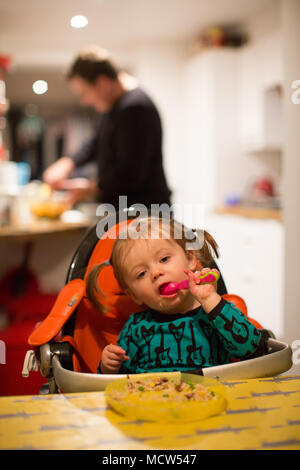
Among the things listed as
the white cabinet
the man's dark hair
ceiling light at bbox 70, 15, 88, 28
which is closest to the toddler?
ceiling light at bbox 70, 15, 88, 28

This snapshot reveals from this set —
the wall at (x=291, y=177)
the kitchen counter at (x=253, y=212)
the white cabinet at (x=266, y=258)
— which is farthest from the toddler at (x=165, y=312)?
the kitchen counter at (x=253, y=212)

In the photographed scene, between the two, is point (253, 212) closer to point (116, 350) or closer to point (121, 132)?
point (121, 132)

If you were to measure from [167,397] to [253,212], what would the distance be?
2288 mm

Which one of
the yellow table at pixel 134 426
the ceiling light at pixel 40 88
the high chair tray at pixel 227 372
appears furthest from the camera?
the ceiling light at pixel 40 88

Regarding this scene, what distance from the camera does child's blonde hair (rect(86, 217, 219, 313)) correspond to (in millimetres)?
835

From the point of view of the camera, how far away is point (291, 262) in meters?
1.76

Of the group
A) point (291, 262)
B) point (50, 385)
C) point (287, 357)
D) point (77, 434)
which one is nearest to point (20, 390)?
point (50, 385)

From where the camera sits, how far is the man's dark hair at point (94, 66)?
1.79 meters

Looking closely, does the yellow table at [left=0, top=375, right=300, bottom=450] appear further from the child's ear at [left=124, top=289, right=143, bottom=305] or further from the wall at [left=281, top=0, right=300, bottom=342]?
the wall at [left=281, top=0, right=300, bottom=342]

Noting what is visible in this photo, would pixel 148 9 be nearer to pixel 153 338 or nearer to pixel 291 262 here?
pixel 291 262

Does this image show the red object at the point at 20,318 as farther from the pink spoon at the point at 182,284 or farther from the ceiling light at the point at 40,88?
the ceiling light at the point at 40,88

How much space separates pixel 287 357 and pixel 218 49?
3.11 meters

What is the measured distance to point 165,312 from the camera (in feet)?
2.75

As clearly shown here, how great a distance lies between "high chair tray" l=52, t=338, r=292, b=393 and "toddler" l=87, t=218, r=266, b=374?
55 millimetres
